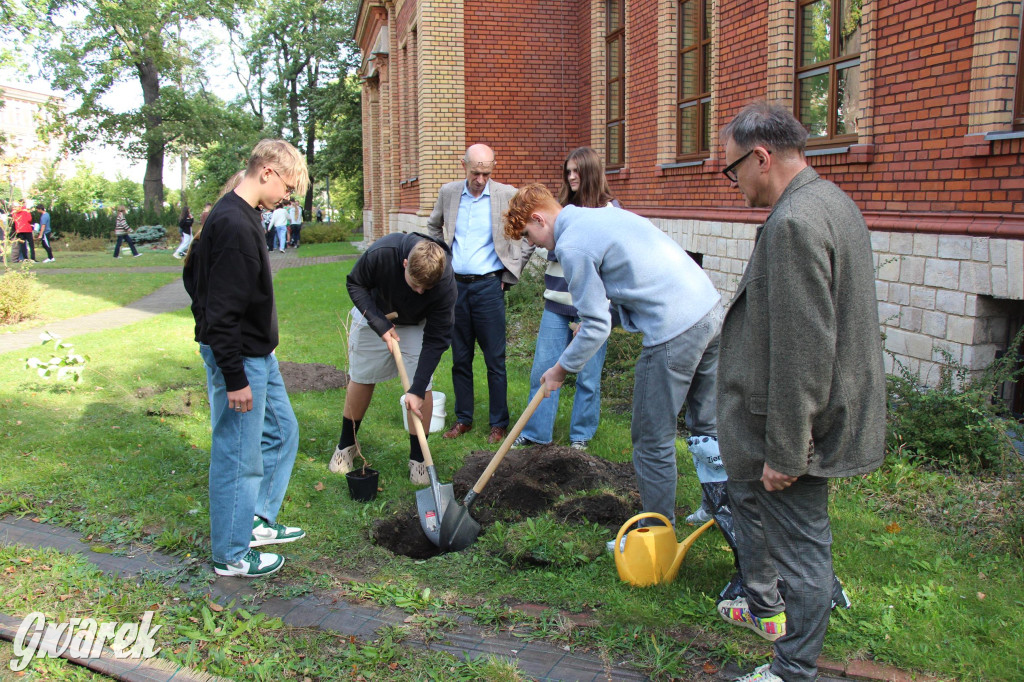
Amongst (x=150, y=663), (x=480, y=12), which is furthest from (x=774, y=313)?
(x=480, y=12)

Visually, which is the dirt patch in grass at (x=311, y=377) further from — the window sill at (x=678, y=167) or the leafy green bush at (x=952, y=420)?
the leafy green bush at (x=952, y=420)

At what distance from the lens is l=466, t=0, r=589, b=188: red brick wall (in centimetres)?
1440

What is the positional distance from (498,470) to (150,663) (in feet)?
8.04

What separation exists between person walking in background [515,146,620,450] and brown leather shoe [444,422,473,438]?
62 centimetres

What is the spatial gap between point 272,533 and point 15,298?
10.6 m

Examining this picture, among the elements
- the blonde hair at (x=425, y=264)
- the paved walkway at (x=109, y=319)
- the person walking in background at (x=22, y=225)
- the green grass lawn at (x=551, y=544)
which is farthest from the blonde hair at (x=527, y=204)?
the person walking in background at (x=22, y=225)

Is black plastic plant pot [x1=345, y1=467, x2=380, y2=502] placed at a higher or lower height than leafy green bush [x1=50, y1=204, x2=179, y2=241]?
lower

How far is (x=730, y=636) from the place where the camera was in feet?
11.1

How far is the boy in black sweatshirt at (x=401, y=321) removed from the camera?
4926mm

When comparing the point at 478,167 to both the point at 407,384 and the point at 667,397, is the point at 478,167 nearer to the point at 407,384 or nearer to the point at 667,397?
the point at 407,384

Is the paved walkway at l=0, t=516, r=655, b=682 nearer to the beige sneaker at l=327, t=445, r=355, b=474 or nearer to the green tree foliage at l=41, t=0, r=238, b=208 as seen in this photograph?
the beige sneaker at l=327, t=445, r=355, b=474

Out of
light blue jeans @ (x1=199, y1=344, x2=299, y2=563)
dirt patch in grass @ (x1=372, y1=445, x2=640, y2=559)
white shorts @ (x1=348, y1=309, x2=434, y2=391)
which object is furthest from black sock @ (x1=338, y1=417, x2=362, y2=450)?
light blue jeans @ (x1=199, y1=344, x2=299, y2=563)

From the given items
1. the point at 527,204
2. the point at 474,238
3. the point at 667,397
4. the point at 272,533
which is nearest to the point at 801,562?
the point at 667,397

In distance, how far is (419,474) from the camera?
5359 mm
